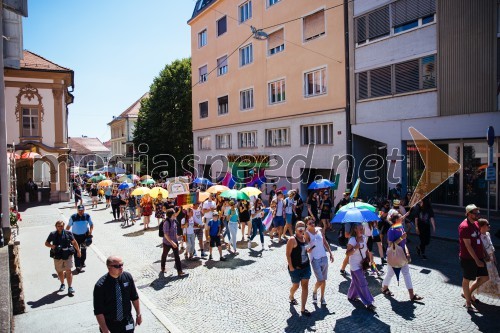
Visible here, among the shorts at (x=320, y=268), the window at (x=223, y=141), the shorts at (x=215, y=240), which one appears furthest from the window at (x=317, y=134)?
the shorts at (x=320, y=268)

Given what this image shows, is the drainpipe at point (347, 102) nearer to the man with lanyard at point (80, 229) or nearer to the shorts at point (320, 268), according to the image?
the shorts at point (320, 268)

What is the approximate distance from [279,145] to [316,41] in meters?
6.82

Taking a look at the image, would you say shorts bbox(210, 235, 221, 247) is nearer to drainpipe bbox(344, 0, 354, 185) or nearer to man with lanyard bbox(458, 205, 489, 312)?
man with lanyard bbox(458, 205, 489, 312)

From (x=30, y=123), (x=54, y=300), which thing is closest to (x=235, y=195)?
(x=54, y=300)

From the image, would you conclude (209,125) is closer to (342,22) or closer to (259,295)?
(342,22)

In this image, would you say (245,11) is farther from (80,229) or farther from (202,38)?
(80,229)

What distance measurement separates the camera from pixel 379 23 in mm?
18016

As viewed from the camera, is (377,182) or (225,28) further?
(225,28)

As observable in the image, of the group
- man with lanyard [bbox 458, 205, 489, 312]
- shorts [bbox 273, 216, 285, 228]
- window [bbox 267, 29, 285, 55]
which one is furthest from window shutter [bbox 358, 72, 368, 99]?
man with lanyard [bbox 458, 205, 489, 312]

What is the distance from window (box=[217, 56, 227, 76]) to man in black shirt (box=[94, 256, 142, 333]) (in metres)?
26.7

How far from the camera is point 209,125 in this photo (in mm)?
32344

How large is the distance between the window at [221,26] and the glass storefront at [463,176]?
18.6 m

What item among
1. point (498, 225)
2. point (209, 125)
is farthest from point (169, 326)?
point (209, 125)

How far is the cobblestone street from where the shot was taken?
629cm
